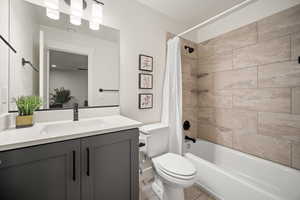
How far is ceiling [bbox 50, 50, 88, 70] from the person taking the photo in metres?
1.22

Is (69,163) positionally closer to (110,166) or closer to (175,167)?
(110,166)

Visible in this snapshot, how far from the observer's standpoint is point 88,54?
4.53 ft

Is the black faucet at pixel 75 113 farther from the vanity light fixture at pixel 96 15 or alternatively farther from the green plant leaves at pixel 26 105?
the vanity light fixture at pixel 96 15

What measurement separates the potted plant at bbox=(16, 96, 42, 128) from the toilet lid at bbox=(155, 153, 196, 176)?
1.18 m

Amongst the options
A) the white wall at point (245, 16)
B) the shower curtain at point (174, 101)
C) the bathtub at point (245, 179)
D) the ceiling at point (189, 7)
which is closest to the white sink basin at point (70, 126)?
the shower curtain at point (174, 101)

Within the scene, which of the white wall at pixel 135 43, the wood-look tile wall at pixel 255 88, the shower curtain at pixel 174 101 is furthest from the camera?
the shower curtain at pixel 174 101

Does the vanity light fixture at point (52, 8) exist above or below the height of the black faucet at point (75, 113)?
above

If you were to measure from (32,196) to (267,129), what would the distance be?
2.31 metres

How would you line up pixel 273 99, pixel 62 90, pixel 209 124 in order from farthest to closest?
1. pixel 209 124
2. pixel 273 99
3. pixel 62 90

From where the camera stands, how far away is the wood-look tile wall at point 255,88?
1.39 metres

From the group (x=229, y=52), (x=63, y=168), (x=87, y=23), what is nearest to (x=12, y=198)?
(x=63, y=168)

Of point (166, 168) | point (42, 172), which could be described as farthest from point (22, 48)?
point (166, 168)

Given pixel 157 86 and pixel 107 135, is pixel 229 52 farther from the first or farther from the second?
pixel 107 135

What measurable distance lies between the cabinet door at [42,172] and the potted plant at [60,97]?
2.10ft
